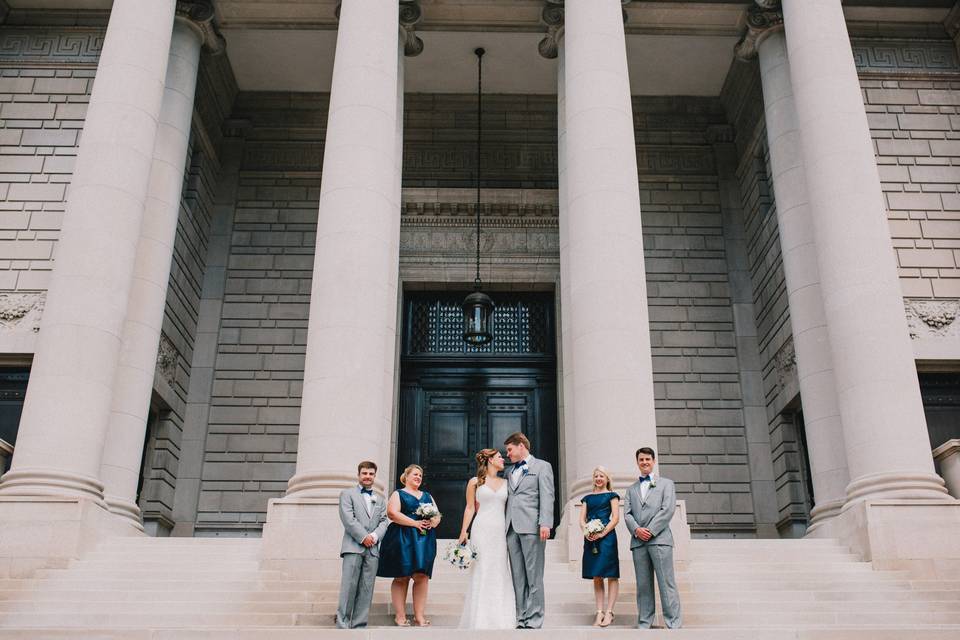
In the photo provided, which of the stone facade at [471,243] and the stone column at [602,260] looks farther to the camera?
the stone facade at [471,243]

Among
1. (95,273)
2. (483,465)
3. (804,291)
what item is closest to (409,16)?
(95,273)

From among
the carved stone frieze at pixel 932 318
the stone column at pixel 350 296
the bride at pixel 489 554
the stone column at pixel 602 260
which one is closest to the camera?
the bride at pixel 489 554

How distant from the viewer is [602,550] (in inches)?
389

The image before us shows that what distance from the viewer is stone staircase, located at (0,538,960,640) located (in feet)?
29.9

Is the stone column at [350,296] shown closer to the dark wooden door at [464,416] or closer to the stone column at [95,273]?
the stone column at [95,273]

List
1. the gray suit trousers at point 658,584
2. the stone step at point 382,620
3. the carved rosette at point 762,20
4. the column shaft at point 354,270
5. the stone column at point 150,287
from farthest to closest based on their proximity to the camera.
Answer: the carved rosette at point 762,20, the stone column at point 150,287, the column shaft at point 354,270, the stone step at point 382,620, the gray suit trousers at point 658,584

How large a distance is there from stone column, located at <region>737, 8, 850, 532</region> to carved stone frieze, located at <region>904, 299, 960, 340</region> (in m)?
2.42

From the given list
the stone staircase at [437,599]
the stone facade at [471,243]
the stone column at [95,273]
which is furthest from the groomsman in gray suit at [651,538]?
the stone facade at [471,243]

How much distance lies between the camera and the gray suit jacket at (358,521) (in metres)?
9.59

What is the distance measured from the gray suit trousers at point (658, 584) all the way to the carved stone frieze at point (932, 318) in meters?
10.2

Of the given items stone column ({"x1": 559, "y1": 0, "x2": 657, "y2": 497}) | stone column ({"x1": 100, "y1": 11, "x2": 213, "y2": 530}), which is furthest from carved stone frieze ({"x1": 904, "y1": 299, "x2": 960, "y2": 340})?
stone column ({"x1": 100, "y1": 11, "x2": 213, "y2": 530})

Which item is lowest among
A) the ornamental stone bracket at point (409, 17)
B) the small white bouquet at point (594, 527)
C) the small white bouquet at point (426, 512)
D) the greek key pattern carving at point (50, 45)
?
the small white bouquet at point (594, 527)

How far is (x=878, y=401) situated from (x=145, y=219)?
13.1 meters

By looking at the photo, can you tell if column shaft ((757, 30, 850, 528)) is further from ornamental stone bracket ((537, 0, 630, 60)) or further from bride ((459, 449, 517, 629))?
bride ((459, 449, 517, 629))
